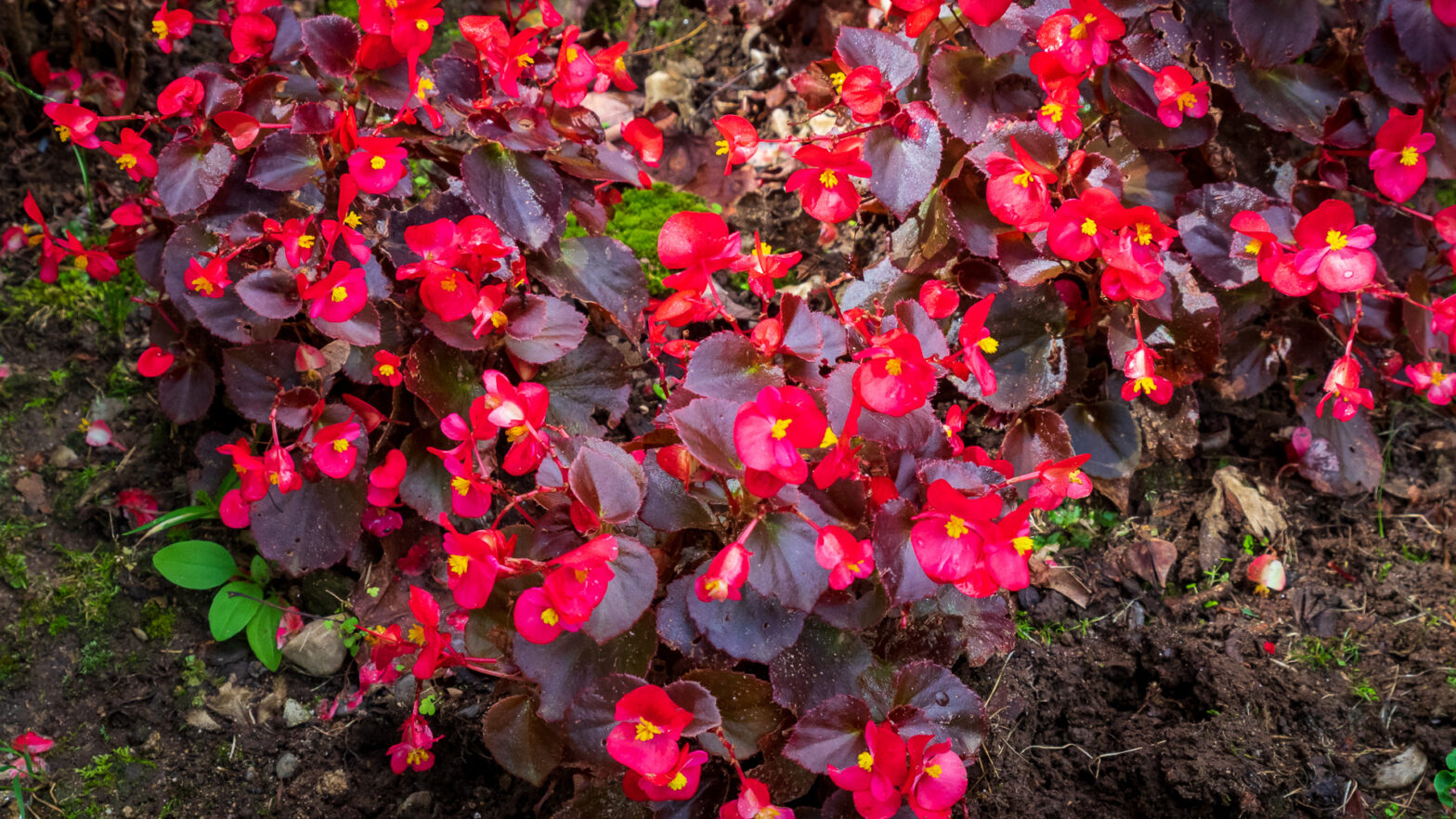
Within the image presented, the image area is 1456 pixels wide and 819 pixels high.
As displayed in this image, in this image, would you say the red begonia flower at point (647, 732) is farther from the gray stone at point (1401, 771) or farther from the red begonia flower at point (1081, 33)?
the gray stone at point (1401, 771)

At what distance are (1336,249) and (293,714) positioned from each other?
2108 millimetres

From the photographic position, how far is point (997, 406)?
5.51 ft

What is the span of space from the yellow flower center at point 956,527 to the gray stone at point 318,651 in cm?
135

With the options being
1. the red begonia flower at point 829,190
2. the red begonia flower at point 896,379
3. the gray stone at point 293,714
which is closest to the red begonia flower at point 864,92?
the red begonia flower at point 829,190

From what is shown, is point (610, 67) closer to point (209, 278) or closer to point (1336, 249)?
→ point (209, 278)

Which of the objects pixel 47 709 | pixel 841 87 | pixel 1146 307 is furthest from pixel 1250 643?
pixel 47 709

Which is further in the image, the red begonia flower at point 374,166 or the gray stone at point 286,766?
the gray stone at point 286,766

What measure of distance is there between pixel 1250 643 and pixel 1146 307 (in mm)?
728

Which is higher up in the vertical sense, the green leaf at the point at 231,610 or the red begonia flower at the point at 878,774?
the red begonia flower at the point at 878,774

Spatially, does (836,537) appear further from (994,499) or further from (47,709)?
(47,709)

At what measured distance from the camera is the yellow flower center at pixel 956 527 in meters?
1.13

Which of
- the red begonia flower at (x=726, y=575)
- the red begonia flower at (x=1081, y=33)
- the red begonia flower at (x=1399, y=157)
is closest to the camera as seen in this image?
the red begonia flower at (x=726, y=575)

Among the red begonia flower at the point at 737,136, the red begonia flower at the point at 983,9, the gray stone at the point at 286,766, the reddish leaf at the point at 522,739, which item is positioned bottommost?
the gray stone at the point at 286,766

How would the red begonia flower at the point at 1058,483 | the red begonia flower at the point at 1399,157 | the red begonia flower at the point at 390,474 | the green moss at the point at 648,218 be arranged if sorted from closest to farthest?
the red begonia flower at the point at 1058,483, the red begonia flower at the point at 390,474, the red begonia flower at the point at 1399,157, the green moss at the point at 648,218
